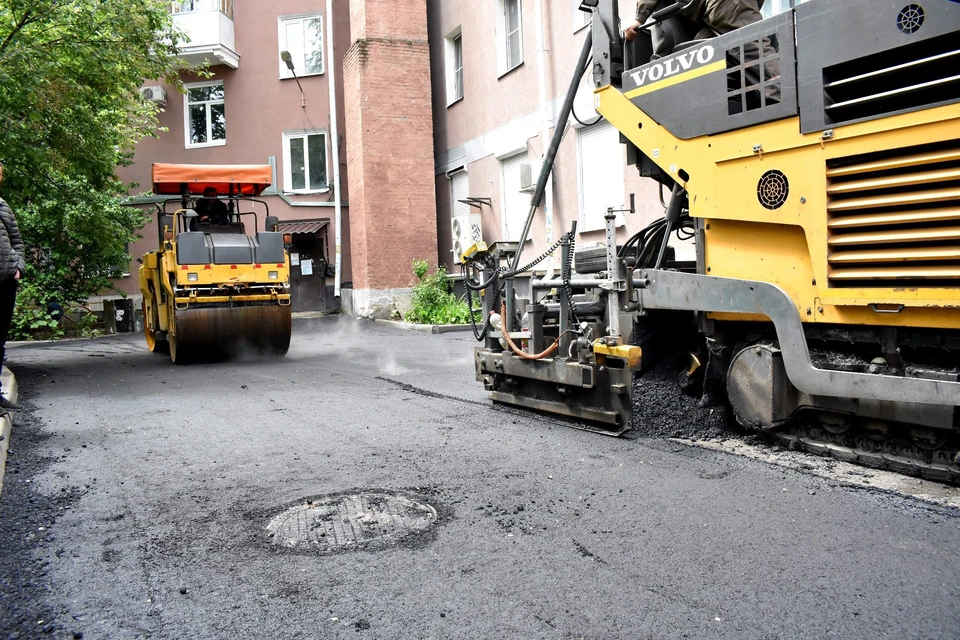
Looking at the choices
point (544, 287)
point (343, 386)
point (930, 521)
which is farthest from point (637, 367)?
point (343, 386)

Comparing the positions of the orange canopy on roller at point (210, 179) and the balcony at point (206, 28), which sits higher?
the balcony at point (206, 28)

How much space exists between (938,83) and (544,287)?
3259 mm

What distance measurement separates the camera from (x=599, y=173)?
1343cm

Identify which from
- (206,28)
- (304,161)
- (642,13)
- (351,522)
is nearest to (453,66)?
(304,161)

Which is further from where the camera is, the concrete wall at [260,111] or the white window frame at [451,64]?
the concrete wall at [260,111]

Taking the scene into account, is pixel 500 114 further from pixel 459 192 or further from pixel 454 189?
pixel 454 189

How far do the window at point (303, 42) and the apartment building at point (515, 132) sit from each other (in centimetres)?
471

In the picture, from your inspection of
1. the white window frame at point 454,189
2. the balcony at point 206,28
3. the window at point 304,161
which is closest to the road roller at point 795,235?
the white window frame at point 454,189

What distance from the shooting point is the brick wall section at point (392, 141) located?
61.9ft

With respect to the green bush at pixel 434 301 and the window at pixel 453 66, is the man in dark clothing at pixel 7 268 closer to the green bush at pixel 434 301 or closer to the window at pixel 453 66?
the green bush at pixel 434 301

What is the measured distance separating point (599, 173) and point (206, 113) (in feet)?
48.4

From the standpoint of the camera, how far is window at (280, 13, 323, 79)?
23.1 m

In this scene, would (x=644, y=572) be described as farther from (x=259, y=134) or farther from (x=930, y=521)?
(x=259, y=134)

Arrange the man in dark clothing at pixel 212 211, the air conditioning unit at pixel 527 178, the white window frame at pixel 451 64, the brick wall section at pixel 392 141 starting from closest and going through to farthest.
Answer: the man in dark clothing at pixel 212 211 → the air conditioning unit at pixel 527 178 → the brick wall section at pixel 392 141 → the white window frame at pixel 451 64
